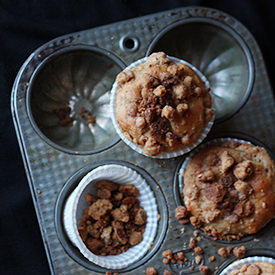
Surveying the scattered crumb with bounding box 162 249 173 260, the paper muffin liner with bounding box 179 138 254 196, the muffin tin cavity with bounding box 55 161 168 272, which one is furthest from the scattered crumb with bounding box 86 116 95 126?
the scattered crumb with bounding box 162 249 173 260

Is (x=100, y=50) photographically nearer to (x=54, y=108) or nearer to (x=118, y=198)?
(x=54, y=108)

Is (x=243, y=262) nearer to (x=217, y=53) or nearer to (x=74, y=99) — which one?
(x=217, y=53)

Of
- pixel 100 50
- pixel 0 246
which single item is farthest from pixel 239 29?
pixel 0 246

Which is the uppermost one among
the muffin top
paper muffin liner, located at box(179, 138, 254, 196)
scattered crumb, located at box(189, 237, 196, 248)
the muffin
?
the muffin top

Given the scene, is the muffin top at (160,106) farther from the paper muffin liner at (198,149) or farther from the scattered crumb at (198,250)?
the scattered crumb at (198,250)

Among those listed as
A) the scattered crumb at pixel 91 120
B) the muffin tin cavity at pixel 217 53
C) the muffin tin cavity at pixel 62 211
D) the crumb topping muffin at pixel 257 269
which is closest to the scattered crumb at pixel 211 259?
the crumb topping muffin at pixel 257 269

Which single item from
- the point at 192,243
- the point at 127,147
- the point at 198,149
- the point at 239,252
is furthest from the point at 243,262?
the point at 127,147

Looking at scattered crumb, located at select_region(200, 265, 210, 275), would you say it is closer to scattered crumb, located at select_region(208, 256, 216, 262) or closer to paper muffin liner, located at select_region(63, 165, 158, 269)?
scattered crumb, located at select_region(208, 256, 216, 262)
